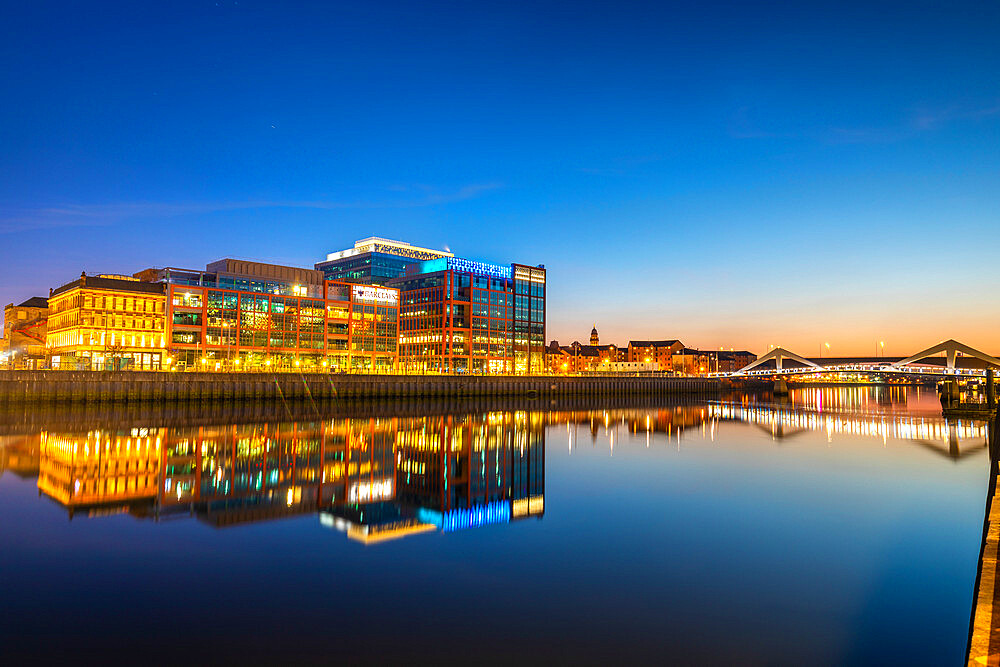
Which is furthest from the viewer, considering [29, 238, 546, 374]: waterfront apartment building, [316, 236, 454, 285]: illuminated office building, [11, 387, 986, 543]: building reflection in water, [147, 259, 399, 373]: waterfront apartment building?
[316, 236, 454, 285]: illuminated office building

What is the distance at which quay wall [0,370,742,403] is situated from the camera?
200ft

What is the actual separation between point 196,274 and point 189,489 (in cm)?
9387

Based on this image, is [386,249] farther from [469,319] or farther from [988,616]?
[988,616]

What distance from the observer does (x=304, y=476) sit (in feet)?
84.7

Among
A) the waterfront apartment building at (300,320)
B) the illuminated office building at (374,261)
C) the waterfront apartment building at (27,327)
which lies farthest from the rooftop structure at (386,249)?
the waterfront apartment building at (27,327)

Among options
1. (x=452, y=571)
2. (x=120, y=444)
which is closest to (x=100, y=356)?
(x=120, y=444)

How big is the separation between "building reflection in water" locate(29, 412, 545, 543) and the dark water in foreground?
18 cm

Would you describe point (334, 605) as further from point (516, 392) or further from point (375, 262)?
point (375, 262)

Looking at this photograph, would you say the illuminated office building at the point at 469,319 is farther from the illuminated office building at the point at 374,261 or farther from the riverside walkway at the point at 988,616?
the riverside walkway at the point at 988,616

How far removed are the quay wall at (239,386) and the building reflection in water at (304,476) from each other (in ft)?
81.9

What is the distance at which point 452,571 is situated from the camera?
13.9 meters

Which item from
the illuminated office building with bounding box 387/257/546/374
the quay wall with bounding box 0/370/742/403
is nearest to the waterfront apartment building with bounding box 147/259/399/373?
the illuminated office building with bounding box 387/257/546/374

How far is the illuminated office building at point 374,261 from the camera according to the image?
6530 inches

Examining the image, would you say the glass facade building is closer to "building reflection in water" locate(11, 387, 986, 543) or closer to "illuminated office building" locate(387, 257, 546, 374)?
"illuminated office building" locate(387, 257, 546, 374)
